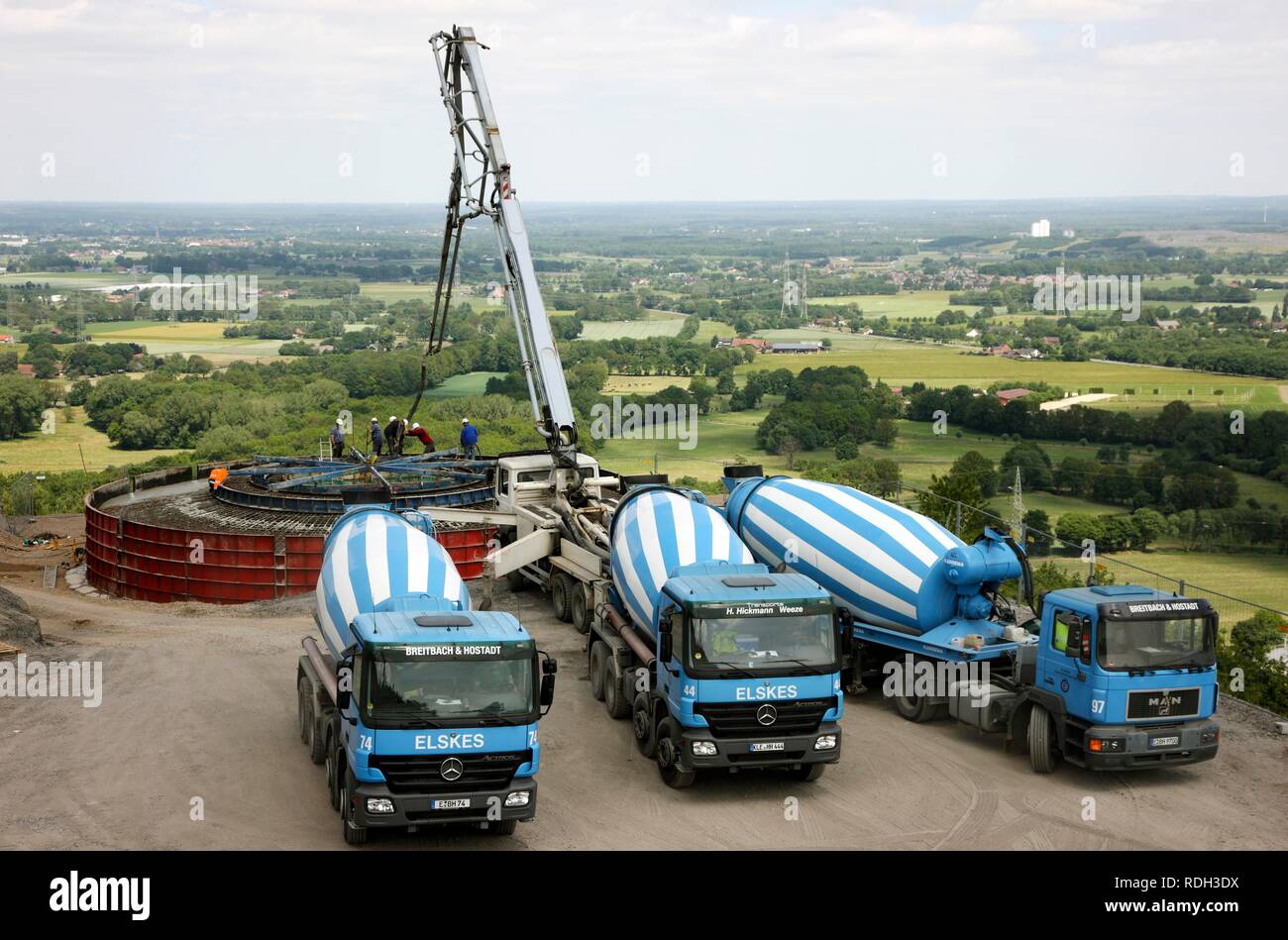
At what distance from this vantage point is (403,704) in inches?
586

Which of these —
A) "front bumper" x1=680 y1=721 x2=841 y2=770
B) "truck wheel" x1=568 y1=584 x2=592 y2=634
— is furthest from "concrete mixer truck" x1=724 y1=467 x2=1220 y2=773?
"truck wheel" x1=568 y1=584 x2=592 y2=634

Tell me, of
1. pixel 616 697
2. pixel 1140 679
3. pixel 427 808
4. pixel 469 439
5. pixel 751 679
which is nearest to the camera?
pixel 427 808

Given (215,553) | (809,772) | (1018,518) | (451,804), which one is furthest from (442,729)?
(1018,518)

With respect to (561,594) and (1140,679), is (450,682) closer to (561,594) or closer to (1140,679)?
(1140,679)

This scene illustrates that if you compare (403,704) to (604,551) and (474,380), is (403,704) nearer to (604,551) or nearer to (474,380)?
(604,551)

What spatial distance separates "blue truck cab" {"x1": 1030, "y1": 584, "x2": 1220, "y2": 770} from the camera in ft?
57.7

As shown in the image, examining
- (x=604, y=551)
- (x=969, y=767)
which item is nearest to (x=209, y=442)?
(x=604, y=551)

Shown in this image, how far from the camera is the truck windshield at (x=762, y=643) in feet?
56.6

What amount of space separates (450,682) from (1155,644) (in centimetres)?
904

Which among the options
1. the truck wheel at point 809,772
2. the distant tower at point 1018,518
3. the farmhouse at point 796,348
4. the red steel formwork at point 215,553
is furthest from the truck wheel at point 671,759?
the farmhouse at point 796,348

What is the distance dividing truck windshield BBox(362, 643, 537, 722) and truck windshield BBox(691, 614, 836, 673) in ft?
9.47

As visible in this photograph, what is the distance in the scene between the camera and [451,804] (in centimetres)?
1499
